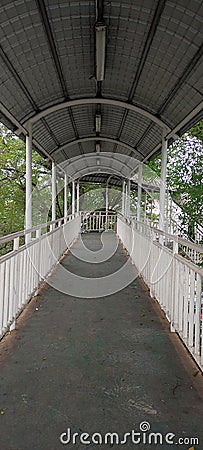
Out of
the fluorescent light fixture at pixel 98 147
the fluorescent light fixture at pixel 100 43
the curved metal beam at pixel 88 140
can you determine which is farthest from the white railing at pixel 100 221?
the fluorescent light fixture at pixel 100 43

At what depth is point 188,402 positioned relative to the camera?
244 centimetres

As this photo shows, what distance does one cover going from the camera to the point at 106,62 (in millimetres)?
4227

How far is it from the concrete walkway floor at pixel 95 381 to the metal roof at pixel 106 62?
2.57 m

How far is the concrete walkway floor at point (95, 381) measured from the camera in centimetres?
211

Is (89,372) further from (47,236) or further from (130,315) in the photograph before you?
(47,236)

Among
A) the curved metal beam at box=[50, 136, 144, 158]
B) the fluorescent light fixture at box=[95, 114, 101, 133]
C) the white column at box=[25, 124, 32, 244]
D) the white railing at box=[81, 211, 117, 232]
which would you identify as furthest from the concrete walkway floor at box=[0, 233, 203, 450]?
the white railing at box=[81, 211, 117, 232]

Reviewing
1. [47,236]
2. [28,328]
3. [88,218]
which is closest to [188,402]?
[28,328]

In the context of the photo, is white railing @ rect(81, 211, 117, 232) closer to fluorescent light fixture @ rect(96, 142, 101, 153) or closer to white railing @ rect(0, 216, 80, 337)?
fluorescent light fixture @ rect(96, 142, 101, 153)

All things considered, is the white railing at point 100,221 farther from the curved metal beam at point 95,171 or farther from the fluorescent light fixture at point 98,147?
the fluorescent light fixture at point 98,147

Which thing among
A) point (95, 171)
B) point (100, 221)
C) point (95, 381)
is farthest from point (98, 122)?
point (100, 221)

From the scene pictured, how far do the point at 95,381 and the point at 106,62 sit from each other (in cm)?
335

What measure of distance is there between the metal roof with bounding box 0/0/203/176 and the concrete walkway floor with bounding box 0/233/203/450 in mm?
2574

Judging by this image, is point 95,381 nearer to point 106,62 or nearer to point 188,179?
point 106,62

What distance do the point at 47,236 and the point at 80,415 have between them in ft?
13.5
